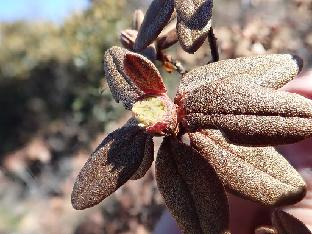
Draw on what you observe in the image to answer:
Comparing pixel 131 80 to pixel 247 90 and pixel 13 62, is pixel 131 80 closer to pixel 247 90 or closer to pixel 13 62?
pixel 247 90

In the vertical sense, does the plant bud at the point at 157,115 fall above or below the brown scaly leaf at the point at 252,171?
above

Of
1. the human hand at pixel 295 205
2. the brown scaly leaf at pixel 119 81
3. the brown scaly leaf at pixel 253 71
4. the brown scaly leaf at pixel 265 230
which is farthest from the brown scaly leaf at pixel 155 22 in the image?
the brown scaly leaf at pixel 265 230

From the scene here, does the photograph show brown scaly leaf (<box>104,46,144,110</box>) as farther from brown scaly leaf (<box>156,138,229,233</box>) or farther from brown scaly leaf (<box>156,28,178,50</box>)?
brown scaly leaf (<box>156,28,178,50</box>)

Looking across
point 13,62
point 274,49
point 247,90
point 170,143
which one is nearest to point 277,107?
point 247,90

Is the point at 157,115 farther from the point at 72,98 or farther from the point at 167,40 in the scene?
the point at 72,98

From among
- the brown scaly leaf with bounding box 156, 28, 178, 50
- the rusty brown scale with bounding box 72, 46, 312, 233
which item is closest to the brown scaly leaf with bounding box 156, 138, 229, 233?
the rusty brown scale with bounding box 72, 46, 312, 233

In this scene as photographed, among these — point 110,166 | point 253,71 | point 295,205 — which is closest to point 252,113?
point 253,71

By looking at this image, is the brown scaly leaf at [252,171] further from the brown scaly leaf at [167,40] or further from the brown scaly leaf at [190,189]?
the brown scaly leaf at [167,40]
